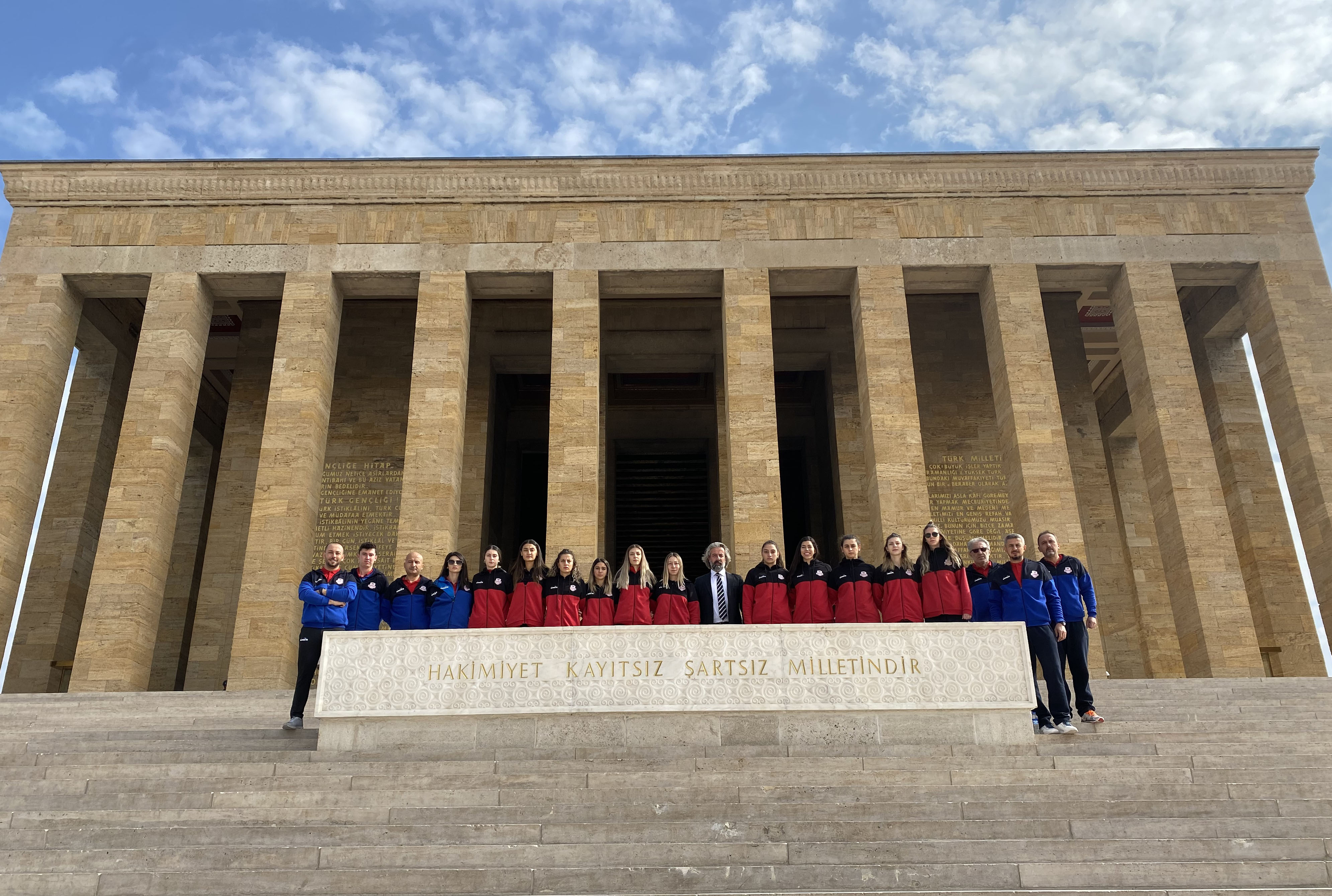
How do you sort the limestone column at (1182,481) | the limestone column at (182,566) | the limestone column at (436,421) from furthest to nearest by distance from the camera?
the limestone column at (182,566), the limestone column at (436,421), the limestone column at (1182,481)

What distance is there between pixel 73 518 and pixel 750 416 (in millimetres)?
11123

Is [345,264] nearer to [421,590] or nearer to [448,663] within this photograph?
[421,590]

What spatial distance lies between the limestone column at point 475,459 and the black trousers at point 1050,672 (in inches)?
393

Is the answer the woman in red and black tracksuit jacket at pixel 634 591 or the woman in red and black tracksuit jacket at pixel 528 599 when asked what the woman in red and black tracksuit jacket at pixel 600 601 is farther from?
the woman in red and black tracksuit jacket at pixel 528 599

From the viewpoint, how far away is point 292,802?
6.66 meters

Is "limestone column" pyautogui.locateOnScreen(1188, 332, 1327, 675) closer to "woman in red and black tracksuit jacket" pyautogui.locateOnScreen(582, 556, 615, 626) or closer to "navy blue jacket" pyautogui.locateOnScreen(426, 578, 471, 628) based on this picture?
"woman in red and black tracksuit jacket" pyautogui.locateOnScreen(582, 556, 615, 626)

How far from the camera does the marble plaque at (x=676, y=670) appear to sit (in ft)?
25.2

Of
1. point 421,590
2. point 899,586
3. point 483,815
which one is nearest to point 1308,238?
point 899,586

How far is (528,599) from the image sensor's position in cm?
913

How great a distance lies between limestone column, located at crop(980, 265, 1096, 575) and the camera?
1461 cm

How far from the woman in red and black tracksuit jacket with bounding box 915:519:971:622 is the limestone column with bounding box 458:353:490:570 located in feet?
29.9

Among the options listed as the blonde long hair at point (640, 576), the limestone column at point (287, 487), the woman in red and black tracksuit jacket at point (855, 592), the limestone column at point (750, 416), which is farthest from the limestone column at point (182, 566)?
the woman in red and black tracksuit jacket at point (855, 592)

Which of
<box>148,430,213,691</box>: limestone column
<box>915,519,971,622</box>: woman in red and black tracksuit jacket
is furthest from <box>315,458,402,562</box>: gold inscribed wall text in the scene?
<box>915,519,971,622</box>: woman in red and black tracksuit jacket

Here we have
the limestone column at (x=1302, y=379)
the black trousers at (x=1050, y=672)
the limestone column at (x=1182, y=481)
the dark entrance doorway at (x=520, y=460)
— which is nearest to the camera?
the black trousers at (x=1050, y=672)
